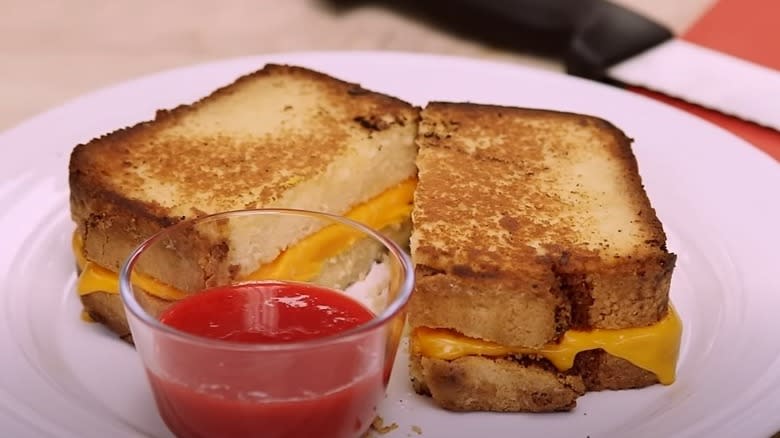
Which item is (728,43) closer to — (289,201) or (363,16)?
(363,16)

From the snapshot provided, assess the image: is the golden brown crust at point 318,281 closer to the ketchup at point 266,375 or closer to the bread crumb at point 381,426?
the ketchup at point 266,375

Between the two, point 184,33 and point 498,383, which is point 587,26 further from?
point 498,383

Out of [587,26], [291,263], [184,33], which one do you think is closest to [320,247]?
[291,263]

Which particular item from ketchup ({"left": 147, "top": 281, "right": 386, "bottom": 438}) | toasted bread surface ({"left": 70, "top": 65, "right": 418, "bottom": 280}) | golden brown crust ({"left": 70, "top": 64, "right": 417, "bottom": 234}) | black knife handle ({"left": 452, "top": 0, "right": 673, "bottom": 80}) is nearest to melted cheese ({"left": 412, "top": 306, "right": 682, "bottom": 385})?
ketchup ({"left": 147, "top": 281, "right": 386, "bottom": 438})

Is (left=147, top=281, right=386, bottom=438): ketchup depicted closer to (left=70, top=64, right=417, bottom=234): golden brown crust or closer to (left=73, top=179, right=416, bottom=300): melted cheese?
(left=73, top=179, right=416, bottom=300): melted cheese

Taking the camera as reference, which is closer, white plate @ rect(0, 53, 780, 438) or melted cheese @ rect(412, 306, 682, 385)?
white plate @ rect(0, 53, 780, 438)

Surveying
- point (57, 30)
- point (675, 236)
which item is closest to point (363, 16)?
point (57, 30)
